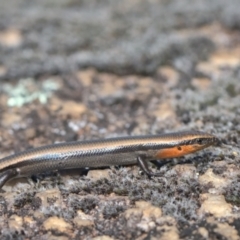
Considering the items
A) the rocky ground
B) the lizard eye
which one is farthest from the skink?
the rocky ground

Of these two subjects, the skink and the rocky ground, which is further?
the skink

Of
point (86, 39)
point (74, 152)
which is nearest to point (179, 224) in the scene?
point (74, 152)

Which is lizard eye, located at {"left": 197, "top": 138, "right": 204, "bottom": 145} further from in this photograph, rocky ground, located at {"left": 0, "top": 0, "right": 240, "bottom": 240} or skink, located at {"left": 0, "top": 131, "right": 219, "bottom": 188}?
rocky ground, located at {"left": 0, "top": 0, "right": 240, "bottom": 240}

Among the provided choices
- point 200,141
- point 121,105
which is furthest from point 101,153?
point 121,105

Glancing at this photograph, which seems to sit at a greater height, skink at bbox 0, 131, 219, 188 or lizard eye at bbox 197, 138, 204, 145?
skink at bbox 0, 131, 219, 188

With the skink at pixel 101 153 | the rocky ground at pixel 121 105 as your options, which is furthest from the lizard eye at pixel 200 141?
the rocky ground at pixel 121 105
